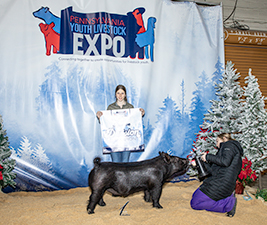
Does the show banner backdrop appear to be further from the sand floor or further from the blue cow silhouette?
the sand floor

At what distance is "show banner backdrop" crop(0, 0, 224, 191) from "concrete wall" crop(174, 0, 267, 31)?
1167mm

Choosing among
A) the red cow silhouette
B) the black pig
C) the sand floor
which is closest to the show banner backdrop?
the red cow silhouette

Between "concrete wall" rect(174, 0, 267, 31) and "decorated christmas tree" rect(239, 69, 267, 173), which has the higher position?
"concrete wall" rect(174, 0, 267, 31)

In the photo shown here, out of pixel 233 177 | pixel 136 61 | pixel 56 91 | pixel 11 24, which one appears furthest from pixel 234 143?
pixel 11 24

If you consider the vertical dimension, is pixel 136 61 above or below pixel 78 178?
above

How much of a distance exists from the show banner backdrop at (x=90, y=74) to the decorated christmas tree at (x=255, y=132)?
43.6 inches

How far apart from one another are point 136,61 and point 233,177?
3061 mm

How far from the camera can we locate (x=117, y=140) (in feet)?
12.8

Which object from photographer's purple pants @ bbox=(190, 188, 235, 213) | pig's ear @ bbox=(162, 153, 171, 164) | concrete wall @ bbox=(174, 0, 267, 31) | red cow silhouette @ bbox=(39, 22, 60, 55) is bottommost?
photographer's purple pants @ bbox=(190, 188, 235, 213)

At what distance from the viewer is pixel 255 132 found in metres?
4.09

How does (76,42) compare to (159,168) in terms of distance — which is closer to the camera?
(159,168)

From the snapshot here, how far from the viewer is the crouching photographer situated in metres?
2.80

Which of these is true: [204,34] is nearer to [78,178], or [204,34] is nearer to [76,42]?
[76,42]

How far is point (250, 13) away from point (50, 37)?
5.39m
